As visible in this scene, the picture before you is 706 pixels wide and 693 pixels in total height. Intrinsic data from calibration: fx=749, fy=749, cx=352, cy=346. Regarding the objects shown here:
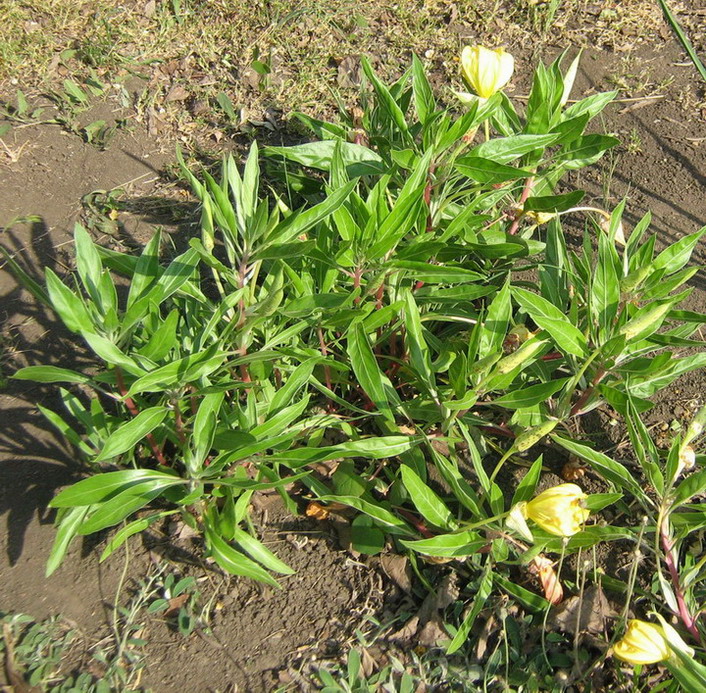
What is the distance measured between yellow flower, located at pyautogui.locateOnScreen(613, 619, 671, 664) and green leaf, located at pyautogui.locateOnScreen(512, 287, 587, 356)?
699mm

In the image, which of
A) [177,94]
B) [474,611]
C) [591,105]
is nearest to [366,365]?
[474,611]

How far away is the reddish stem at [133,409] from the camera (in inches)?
76.2

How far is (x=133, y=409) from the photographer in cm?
198

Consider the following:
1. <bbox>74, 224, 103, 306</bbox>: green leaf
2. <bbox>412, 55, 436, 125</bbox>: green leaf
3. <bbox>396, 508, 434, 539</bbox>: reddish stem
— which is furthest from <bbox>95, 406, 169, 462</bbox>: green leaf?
<bbox>412, 55, 436, 125</bbox>: green leaf

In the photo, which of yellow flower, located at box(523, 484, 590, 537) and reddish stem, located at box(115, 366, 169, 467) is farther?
reddish stem, located at box(115, 366, 169, 467)

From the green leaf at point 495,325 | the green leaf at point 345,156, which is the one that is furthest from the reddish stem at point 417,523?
the green leaf at point 345,156

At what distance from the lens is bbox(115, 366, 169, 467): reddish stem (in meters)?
1.93

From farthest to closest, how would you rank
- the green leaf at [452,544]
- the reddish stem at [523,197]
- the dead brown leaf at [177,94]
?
the dead brown leaf at [177,94]
the reddish stem at [523,197]
the green leaf at [452,544]

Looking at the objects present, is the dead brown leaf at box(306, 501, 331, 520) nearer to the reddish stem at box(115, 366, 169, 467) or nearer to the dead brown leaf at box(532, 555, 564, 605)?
the reddish stem at box(115, 366, 169, 467)

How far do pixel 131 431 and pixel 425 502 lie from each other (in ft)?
2.59

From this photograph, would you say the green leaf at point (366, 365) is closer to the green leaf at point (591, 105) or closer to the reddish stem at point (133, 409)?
the reddish stem at point (133, 409)

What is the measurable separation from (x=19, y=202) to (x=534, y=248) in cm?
201

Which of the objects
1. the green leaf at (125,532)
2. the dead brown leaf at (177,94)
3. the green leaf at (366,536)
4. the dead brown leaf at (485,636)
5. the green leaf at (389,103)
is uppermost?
the green leaf at (389,103)

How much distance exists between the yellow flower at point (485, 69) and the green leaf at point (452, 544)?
1.34 m
